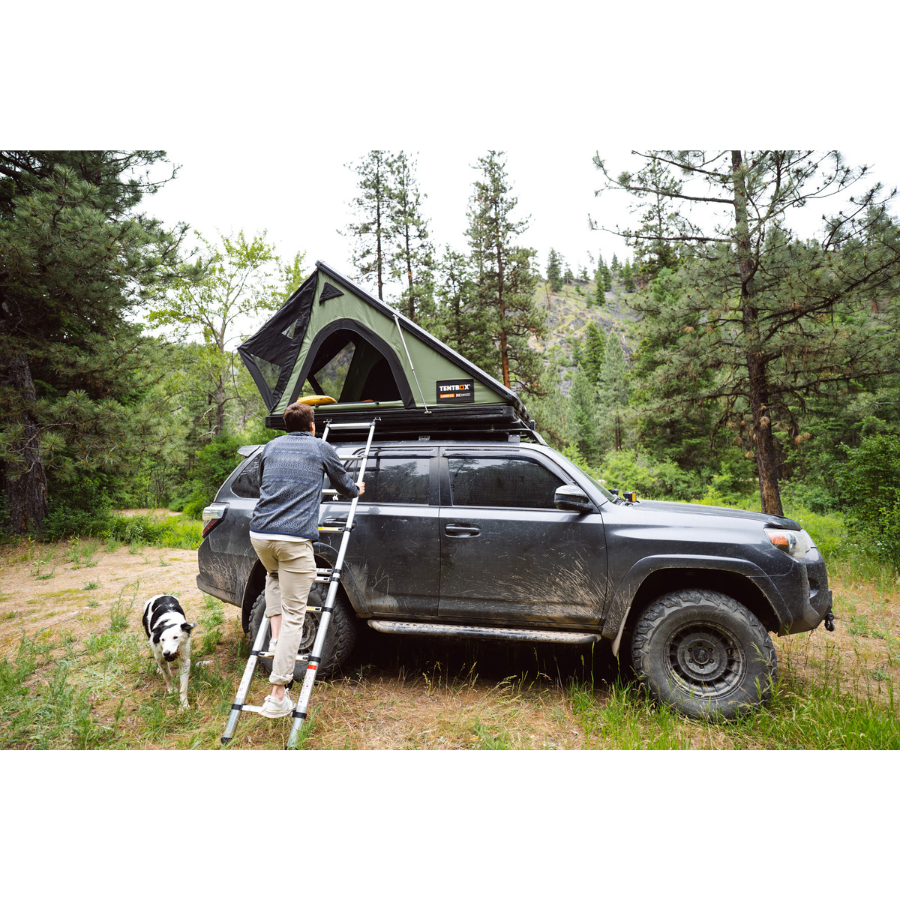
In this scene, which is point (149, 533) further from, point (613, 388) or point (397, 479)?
point (613, 388)

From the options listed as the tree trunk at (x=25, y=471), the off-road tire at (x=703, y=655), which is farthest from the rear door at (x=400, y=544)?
the tree trunk at (x=25, y=471)

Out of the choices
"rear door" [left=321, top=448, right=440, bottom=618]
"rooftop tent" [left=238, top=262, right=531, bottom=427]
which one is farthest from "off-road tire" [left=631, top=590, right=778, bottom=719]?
"rooftop tent" [left=238, top=262, right=531, bottom=427]

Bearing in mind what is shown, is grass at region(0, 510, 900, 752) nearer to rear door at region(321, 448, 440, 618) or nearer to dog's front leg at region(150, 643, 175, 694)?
dog's front leg at region(150, 643, 175, 694)

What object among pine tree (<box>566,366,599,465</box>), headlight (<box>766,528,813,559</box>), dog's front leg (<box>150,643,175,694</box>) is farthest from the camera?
pine tree (<box>566,366,599,465</box>)

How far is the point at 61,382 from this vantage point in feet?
34.3

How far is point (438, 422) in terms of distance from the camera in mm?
4078

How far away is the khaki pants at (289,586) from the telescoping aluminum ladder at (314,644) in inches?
4.1

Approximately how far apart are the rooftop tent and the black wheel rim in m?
2.01

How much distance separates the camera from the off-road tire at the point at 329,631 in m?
3.59

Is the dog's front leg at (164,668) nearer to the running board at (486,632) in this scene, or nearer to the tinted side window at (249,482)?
the tinted side window at (249,482)

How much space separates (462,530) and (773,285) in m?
7.69

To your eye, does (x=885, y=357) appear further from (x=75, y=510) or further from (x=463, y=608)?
(x=75, y=510)

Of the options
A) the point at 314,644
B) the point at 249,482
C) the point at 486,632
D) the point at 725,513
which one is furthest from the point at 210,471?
the point at 725,513

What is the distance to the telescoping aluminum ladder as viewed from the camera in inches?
109
